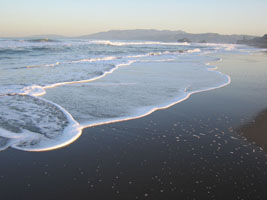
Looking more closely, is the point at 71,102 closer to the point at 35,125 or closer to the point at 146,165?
the point at 35,125

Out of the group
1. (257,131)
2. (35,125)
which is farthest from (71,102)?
(257,131)

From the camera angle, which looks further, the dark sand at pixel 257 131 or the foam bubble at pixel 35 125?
the dark sand at pixel 257 131

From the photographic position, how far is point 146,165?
3.52 meters

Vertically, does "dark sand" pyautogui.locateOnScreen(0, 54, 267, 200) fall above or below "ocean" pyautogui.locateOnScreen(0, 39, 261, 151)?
below

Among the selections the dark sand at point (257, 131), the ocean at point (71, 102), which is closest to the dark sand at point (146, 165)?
the dark sand at point (257, 131)

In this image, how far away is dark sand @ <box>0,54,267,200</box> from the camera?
294cm

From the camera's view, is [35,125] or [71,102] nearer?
[35,125]

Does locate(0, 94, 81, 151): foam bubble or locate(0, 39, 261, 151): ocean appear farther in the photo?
locate(0, 39, 261, 151): ocean

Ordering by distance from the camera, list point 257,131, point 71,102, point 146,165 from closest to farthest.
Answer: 1. point 146,165
2. point 257,131
3. point 71,102

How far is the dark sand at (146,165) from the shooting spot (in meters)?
2.94

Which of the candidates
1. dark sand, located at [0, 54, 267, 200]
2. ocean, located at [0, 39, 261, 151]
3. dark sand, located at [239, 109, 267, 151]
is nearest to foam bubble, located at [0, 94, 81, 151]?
ocean, located at [0, 39, 261, 151]

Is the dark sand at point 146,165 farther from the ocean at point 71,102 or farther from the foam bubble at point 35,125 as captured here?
the ocean at point 71,102

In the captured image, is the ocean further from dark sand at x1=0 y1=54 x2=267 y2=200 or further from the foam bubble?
dark sand at x1=0 y1=54 x2=267 y2=200

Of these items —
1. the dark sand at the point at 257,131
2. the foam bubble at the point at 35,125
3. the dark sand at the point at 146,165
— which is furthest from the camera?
the dark sand at the point at 257,131
